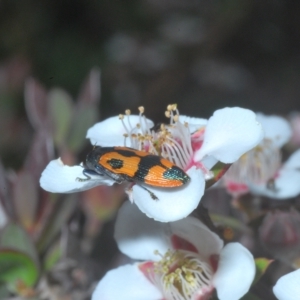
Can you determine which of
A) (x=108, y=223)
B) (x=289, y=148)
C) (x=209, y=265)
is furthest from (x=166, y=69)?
(x=209, y=265)

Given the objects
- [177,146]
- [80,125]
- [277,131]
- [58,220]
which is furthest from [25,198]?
[277,131]

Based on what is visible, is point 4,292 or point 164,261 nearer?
point 164,261

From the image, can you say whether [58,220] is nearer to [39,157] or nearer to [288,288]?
[39,157]

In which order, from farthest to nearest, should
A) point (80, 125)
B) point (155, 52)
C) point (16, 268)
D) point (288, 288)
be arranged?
1. point (155, 52)
2. point (80, 125)
3. point (16, 268)
4. point (288, 288)

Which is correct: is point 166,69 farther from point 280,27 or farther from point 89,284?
point 89,284

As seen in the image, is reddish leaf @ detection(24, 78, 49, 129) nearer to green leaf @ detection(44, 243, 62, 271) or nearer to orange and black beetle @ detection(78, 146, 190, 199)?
green leaf @ detection(44, 243, 62, 271)

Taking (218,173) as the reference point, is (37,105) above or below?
below

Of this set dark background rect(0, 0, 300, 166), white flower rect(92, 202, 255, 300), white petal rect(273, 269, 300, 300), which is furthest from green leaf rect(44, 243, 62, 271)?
dark background rect(0, 0, 300, 166)
